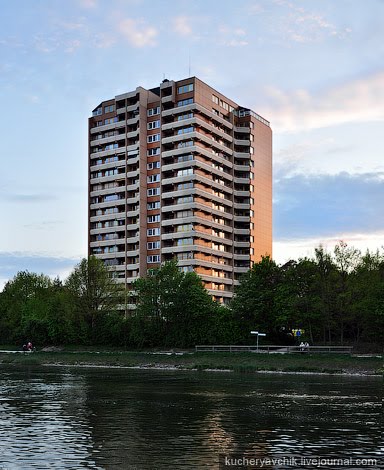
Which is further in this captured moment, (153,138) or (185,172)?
(153,138)

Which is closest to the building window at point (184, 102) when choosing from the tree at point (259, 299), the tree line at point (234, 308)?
the tree line at point (234, 308)

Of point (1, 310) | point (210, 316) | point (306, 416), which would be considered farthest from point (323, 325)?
point (1, 310)

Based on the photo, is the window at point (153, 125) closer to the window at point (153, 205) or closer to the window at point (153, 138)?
the window at point (153, 138)

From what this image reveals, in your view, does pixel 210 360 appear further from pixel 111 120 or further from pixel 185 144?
pixel 111 120

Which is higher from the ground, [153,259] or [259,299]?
[153,259]

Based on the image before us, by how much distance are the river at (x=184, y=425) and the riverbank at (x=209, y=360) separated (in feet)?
58.2

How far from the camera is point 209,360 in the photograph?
89438 mm

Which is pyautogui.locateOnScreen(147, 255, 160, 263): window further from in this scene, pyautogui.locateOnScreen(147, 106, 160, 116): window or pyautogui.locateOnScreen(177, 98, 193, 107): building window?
pyautogui.locateOnScreen(177, 98, 193, 107): building window

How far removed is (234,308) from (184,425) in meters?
74.1

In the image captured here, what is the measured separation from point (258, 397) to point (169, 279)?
212 feet

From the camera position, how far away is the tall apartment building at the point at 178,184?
166625 mm

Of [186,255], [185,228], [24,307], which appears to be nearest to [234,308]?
[24,307]

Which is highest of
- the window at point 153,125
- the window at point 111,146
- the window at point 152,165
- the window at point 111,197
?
the window at point 153,125

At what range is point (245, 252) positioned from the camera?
182250 millimetres
